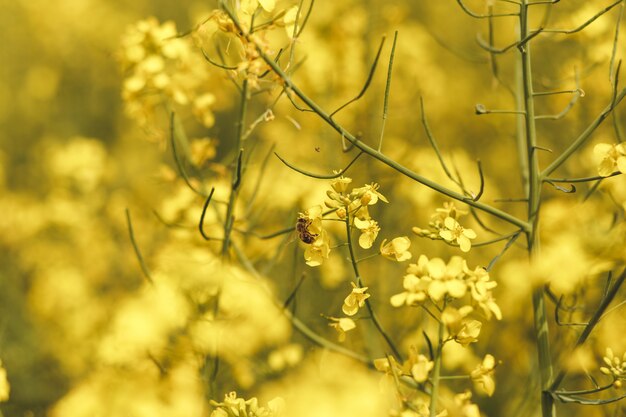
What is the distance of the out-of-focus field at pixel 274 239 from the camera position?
1.81 meters

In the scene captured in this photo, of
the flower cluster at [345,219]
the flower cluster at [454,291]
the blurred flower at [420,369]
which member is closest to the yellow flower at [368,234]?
the flower cluster at [345,219]

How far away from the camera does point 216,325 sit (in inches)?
65.6

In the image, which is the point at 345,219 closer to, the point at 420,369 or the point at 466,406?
the point at 420,369

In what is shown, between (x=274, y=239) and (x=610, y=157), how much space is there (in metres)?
1.42

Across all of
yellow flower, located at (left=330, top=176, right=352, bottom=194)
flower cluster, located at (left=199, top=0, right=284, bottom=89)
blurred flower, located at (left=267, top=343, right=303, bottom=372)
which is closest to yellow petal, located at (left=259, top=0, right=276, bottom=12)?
flower cluster, located at (left=199, top=0, right=284, bottom=89)

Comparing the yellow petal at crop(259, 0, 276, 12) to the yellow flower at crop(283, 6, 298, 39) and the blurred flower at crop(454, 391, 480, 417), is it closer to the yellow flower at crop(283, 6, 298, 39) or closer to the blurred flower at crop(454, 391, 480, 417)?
the yellow flower at crop(283, 6, 298, 39)

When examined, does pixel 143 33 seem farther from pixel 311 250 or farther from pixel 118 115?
pixel 118 115

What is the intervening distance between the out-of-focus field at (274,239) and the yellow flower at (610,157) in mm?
177

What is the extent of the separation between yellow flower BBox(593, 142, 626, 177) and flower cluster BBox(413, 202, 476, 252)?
0.84 ft

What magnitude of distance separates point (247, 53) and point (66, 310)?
2109 millimetres

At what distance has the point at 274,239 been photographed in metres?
2.43

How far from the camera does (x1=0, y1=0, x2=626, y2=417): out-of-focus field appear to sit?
1810mm

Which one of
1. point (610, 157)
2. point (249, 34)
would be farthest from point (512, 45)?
point (249, 34)

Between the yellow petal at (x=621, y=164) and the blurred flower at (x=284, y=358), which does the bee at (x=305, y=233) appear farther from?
the blurred flower at (x=284, y=358)
